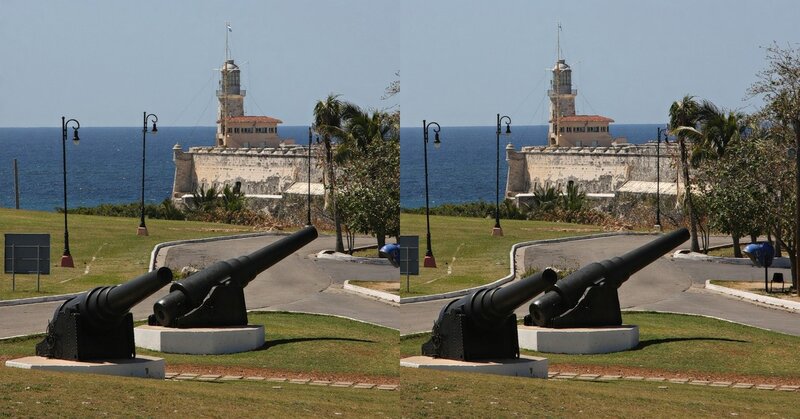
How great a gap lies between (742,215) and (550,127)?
6558 mm

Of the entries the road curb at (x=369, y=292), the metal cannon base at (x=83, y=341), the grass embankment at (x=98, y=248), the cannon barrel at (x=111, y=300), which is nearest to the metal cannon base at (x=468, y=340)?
the road curb at (x=369, y=292)

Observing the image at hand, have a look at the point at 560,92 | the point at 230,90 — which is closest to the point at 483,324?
the point at 230,90

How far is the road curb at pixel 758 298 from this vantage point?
30.8 metres

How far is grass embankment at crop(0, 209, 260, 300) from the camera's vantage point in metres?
24.6

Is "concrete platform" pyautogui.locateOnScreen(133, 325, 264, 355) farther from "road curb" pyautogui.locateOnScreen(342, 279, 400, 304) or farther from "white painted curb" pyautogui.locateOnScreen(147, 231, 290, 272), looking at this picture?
"white painted curb" pyautogui.locateOnScreen(147, 231, 290, 272)

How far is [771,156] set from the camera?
1387 inches

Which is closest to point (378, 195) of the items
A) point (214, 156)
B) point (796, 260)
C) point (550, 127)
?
point (214, 156)

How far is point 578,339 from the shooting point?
817 inches

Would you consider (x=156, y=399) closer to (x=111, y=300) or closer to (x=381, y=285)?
(x=111, y=300)

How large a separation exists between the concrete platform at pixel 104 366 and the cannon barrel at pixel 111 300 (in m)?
0.57

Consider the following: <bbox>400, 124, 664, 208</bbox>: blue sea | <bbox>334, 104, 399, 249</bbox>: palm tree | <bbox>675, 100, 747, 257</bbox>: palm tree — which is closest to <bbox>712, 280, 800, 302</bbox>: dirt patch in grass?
<bbox>675, 100, 747, 257</bbox>: palm tree

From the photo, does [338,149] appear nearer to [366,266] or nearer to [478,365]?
[366,266]

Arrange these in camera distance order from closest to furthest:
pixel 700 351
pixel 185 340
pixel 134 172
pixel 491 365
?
pixel 491 365, pixel 185 340, pixel 700 351, pixel 134 172

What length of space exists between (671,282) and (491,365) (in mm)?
14598
